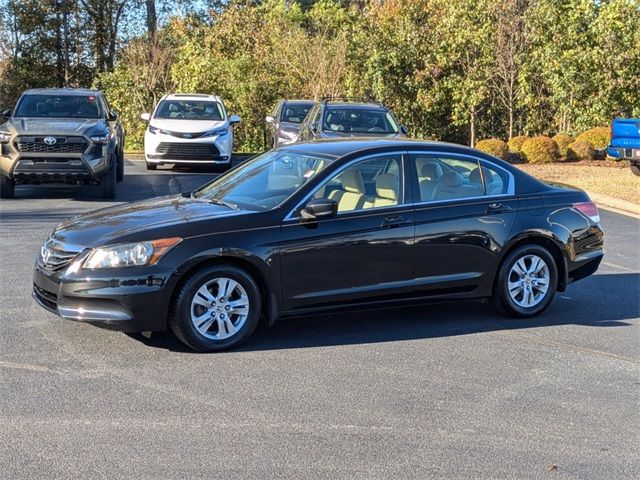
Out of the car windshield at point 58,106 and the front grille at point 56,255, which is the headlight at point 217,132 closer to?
the car windshield at point 58,106

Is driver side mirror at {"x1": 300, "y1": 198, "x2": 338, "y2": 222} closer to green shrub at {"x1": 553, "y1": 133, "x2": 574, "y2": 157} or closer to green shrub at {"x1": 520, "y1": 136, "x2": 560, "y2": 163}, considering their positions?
green shrub at {"x1": 520, "y1": 136, "x2": 560, "y2": 163}

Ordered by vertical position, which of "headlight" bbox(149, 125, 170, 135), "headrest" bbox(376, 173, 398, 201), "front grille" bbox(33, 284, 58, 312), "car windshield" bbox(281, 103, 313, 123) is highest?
"car windshield" bbox(281, 103, 313, 123)

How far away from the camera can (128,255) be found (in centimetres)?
671

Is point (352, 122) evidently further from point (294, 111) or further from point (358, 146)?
point (358, 146)

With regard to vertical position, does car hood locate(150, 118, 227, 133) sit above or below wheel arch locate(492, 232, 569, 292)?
above

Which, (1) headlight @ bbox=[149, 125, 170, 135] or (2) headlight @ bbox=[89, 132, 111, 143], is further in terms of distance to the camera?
(1) headlight @ bbox=[149, 125, 170, 135]

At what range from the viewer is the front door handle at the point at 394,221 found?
745 cm

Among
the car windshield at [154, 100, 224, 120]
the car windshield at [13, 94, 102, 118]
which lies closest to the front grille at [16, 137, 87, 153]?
the car windshield at [13, 94, 102, 118]

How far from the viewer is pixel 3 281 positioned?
9.05m

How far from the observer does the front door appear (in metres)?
7.11

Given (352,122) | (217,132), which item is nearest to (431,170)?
(352,122)

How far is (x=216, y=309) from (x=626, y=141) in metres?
14.5

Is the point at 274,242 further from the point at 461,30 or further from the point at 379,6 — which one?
the point at 379,6

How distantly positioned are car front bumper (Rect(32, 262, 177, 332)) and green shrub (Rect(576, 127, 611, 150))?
65.1ft
